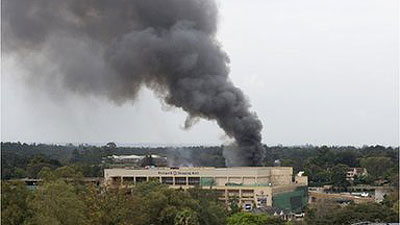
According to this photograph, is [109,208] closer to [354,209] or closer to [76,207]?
[76,207]

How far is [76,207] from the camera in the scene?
16016 millimetres

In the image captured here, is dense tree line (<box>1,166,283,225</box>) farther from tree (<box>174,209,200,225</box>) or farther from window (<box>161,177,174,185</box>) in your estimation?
window (<box>161,177,174,185</box>)

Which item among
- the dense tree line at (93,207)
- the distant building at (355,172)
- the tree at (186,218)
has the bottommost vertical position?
the tree at (186,218)

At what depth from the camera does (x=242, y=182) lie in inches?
1422

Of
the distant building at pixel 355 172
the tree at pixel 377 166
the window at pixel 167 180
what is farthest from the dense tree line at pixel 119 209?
the tree at pixel 377 166

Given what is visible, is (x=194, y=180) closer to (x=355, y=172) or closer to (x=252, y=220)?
(x=252, y=220)

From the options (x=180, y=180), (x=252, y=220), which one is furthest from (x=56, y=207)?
(x=180, y=180)

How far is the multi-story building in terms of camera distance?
1410 inches

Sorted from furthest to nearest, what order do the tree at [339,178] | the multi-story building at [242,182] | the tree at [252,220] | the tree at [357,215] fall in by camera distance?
the tree at [339,178] → the multi-story building at [242,182] → the tree at [252,220] → the tree at [357,215]

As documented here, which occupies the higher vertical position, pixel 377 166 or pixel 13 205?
pixel 377 166

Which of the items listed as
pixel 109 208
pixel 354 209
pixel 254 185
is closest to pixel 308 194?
pixel 254 185

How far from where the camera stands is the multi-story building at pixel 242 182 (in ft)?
117

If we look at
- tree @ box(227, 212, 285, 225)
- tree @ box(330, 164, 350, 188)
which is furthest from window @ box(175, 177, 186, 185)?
tree @ box(227, 212, 285, 225)

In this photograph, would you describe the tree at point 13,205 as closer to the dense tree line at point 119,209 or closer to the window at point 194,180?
the dense tree line at point 119,209
